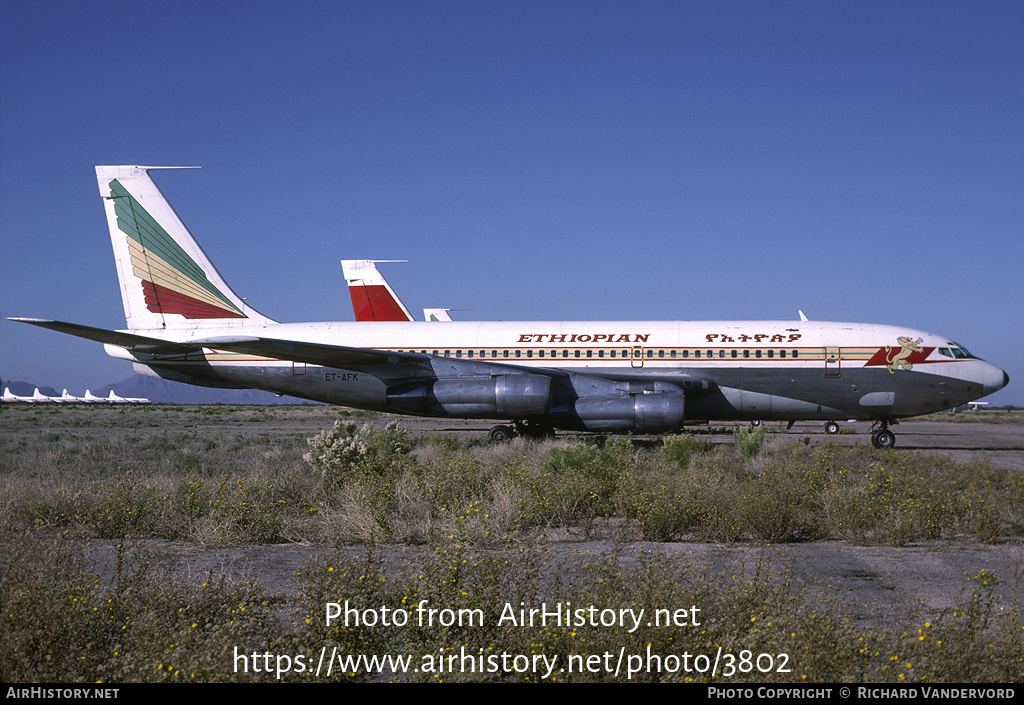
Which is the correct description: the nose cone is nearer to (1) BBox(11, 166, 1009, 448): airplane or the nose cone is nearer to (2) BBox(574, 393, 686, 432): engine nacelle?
(1) BBox(11, 166, 1009, 448): airplane

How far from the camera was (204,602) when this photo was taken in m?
5.23

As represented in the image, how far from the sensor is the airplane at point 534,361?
2061 centimetres

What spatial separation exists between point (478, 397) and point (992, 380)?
16053 mm

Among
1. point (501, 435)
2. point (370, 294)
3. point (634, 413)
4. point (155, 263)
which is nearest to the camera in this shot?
point (634, 413)

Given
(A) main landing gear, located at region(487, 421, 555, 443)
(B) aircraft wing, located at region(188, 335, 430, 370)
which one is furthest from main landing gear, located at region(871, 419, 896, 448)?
(B) aircraft wing, located at region(188, 335, 430, 370)

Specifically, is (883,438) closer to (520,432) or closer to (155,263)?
(520,432)

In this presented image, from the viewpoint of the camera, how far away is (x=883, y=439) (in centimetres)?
2112

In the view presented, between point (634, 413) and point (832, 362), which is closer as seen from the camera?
point (634, 413)

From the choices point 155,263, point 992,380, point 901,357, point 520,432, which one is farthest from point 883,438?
point 155,263

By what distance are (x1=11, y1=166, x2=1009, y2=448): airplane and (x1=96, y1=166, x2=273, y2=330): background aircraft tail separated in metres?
0.04

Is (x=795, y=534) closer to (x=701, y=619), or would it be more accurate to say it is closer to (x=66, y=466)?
(x=701, y=619)

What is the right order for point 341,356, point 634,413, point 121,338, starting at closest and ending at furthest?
Answer: point 634,413 < point 121,338 < point 341,356
